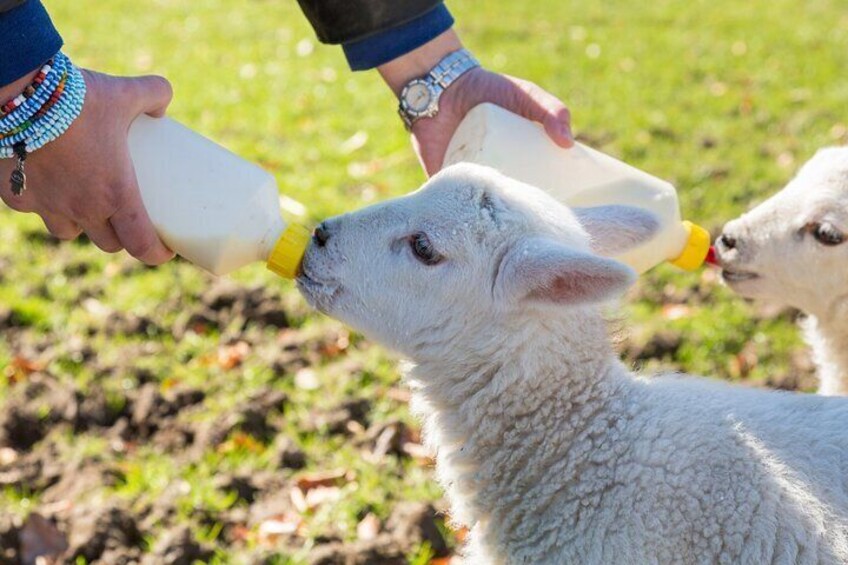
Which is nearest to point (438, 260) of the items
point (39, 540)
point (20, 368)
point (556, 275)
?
point (556, 275)

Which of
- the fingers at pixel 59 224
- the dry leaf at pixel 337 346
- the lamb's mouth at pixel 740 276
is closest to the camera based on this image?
the fingers at pixel 59 224

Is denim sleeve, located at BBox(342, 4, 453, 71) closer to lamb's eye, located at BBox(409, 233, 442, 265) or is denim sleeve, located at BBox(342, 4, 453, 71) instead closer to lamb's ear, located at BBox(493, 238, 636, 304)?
lamb's eye, located at BBox(409, 233, 442, 265)

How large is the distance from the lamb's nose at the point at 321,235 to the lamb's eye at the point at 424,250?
238mm

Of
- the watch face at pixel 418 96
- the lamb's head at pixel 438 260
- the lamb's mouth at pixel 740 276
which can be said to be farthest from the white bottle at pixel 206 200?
the lamb's mouth at pixel 740 276

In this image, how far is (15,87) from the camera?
2689mm

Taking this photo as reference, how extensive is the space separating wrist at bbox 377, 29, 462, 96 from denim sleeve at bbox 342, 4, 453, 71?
0.08 feet

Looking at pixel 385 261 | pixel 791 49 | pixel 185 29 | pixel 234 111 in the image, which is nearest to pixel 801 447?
pixel 385 261

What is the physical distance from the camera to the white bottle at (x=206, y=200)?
2.99 meters

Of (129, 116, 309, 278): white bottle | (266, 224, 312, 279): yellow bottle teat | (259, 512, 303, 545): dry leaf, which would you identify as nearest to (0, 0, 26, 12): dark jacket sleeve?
(129, 116, 309, 278): white bottle

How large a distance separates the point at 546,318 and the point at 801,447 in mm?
707

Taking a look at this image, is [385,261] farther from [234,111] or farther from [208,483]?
[234,111]

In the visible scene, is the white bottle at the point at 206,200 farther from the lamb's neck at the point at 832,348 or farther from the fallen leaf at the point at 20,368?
the fallen leaf at the point at 20,368

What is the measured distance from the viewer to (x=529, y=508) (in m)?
2.88

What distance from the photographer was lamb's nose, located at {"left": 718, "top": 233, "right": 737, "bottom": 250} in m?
4.02
